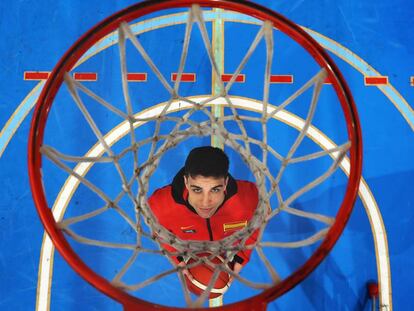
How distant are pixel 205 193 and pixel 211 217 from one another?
45 centimetres

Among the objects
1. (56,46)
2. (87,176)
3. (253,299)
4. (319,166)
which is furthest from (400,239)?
(56,46)

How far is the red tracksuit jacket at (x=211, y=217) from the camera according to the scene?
265 cm

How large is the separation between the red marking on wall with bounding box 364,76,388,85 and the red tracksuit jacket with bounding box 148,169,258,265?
1573 mm

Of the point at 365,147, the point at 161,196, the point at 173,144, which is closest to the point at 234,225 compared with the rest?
the point at 161,196

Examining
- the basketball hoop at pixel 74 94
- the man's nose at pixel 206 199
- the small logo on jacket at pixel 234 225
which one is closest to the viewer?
the basketball hoop at pixel 74 94

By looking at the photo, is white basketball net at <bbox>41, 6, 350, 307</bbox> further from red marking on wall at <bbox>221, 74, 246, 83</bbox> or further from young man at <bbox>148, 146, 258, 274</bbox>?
red marking on wall at <bbox>221, 74, 246, 83</bbox>

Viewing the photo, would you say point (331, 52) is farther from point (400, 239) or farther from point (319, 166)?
point (400, 239)

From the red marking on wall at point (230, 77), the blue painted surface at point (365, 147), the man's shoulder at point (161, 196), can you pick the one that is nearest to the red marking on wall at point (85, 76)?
the blue painted surface at point (365, 147)

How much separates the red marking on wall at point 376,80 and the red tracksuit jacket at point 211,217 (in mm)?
1573

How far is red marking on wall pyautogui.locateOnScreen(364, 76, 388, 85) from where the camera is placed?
11.2 feet

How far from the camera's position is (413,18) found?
11.6 ft

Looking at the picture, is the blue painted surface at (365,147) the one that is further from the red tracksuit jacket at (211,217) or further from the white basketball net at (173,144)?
the white basketball net at (173,144)

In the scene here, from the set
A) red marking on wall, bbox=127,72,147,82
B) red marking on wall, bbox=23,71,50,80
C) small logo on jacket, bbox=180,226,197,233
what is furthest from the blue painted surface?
small logo on jacket, bbox=180,226,197,233

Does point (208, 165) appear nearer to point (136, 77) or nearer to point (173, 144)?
point (173, 144)
